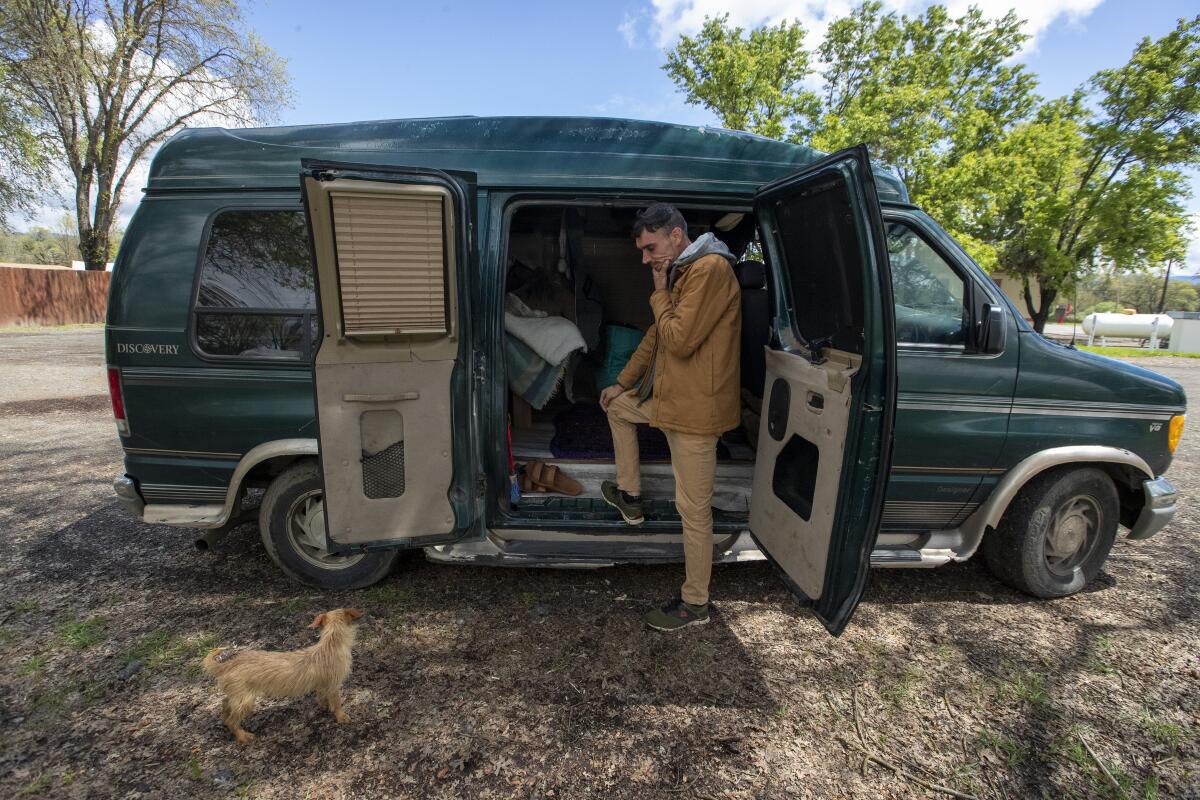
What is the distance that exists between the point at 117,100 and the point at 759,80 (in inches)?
933

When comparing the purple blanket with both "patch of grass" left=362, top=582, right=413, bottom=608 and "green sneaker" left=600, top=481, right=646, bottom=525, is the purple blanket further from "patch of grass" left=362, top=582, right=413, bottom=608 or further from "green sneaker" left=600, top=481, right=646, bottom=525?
"patch of grass" left=362, top=582, right=413, bottom=608

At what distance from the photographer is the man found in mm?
2641

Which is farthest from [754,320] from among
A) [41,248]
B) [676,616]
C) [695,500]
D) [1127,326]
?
[41,248]

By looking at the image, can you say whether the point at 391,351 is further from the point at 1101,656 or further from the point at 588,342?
the point at 1101,656

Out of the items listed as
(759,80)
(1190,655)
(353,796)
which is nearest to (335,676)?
(353,796)

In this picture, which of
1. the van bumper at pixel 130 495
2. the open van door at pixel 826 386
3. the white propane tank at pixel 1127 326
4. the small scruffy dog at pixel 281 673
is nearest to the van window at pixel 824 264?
the open van door at pixel 826 386

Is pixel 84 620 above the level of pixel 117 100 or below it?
below

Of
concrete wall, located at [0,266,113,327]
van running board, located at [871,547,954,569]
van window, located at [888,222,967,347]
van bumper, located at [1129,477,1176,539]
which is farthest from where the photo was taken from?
concrete wall, located at [0,266,113,327]

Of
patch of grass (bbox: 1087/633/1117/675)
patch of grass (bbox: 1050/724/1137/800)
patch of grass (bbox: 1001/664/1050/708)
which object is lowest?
patch of grass (bbox: 1050/724/1137/800)

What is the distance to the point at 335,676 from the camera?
2273 mm

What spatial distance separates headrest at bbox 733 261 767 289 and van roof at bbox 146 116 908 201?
477mm

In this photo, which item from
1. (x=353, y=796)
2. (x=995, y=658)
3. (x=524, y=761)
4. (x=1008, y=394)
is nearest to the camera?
(x=353, y=796)

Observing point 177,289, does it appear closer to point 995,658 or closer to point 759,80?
point 995,658

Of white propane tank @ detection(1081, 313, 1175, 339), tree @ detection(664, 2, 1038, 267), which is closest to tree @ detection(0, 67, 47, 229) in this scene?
tree @ detection(664, 2, 1038, 267)
